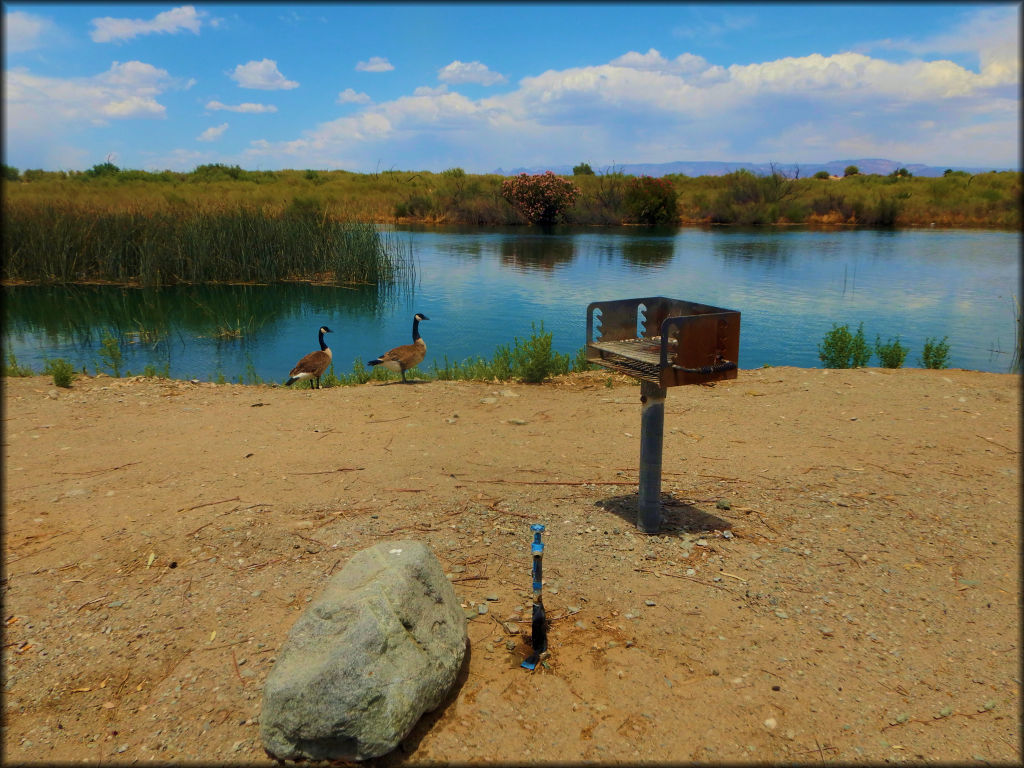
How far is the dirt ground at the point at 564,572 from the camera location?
289 cm

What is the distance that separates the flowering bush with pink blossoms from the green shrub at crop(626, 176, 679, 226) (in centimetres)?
332

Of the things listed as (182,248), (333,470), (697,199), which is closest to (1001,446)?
(333,470)

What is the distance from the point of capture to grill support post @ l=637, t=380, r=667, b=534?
4.25 metres

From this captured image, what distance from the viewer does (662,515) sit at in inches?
187

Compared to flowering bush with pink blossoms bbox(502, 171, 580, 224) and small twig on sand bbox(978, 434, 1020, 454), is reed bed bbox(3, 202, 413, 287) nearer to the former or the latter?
small twig on sand bbox(978, 434, 1020, 454)

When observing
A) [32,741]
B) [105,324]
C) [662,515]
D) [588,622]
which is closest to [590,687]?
[588,622]

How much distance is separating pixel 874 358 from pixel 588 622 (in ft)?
35.5

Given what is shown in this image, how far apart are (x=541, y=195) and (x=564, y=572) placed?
35932mm

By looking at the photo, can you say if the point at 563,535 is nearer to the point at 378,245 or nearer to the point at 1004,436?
the point at 1004,436

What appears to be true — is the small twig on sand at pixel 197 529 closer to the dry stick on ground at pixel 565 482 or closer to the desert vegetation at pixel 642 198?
the dry stick on ground at pixel 565 482

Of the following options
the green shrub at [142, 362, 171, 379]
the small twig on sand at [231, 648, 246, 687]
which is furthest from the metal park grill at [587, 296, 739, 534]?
the green shrub at [142, 362, 171, 379]

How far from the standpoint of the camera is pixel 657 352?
433 centimetres

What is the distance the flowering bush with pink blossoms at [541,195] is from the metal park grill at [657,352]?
113 ft

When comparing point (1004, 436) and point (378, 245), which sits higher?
point (378, 245)
